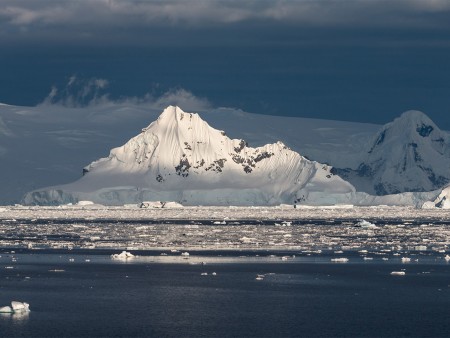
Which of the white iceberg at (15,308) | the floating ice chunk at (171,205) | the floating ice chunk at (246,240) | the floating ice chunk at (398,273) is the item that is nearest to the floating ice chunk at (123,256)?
the floating ice chunk at (246,240)

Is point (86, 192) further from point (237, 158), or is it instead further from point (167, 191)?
point (237, 158)

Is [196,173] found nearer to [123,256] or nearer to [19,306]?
[123,256]

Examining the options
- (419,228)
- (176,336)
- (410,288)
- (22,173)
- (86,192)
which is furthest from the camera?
(22,173)

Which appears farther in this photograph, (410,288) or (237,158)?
(237,158)

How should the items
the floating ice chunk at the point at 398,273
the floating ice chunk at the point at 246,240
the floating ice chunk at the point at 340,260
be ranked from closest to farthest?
the floating ice chunk at the point at 398,273 < the floating ice chunk at the point at 340,260 < the floating ice chunk at the point at 246,240

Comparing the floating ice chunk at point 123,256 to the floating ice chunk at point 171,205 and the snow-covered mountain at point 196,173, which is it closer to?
the floating ice chunk at point 171,205

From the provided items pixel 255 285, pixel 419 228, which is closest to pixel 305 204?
pixel 419 228
